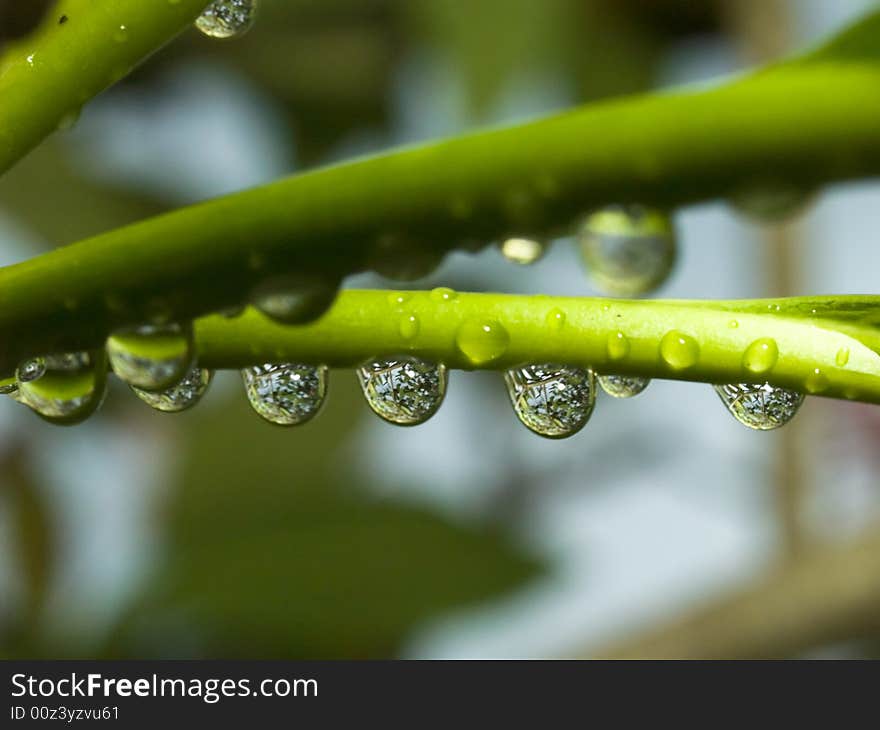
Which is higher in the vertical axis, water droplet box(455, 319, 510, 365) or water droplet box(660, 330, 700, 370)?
water droplet box(455, 319, 510, 365)

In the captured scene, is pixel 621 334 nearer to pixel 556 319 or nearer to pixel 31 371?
pixel 556 319

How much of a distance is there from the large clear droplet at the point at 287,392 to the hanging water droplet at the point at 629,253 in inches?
3.7

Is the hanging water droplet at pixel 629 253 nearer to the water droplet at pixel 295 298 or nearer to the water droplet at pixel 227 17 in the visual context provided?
the water droplet at pixel 295 298

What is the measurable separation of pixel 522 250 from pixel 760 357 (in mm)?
61

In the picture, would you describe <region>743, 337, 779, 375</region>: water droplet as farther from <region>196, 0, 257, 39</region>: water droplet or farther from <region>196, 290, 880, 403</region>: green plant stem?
<region>196, 0, 257, 39</region>: water droplet

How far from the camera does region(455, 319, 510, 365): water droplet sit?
0.23 metres

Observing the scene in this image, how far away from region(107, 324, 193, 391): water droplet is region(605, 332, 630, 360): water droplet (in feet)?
0.27

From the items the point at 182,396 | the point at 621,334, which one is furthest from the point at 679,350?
the point at 182,396

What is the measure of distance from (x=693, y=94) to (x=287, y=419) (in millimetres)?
159

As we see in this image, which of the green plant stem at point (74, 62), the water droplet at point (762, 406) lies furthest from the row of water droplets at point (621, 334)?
the green plant stem at point (74, 62)

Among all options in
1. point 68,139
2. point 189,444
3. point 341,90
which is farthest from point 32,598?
point 341,90

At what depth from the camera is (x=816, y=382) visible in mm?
234

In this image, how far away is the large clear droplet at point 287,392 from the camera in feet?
0.93

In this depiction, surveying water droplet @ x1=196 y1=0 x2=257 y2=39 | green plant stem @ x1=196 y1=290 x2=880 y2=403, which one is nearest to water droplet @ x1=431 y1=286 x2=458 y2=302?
green plant stem @ x1=196 y1=290 x2=880 y2=403
